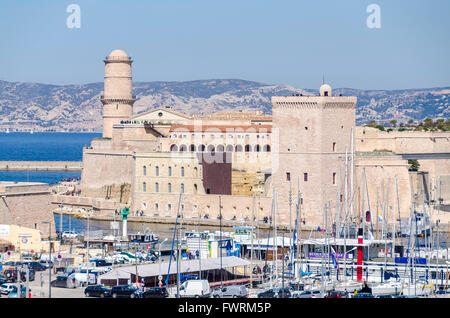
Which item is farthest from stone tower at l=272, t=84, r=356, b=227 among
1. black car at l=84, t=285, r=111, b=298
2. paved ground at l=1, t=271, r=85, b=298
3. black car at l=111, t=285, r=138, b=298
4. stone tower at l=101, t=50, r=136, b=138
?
stone tower at l=101, t=50, r=136, b=138

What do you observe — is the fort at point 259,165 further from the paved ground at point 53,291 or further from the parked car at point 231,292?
the paved ground at point 53,291

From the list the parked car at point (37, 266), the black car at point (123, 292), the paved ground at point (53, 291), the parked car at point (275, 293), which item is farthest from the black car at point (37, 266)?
the parked car at point (275, 293)

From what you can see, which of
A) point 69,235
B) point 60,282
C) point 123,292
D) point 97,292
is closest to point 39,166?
point 69,235

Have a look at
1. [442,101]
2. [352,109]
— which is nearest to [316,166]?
[352,109]

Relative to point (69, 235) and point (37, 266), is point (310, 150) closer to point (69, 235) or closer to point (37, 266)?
point (69, 235)

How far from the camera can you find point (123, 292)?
20125mm

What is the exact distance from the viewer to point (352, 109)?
37.6 meters

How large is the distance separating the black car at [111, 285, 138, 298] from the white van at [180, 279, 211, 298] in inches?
40.9

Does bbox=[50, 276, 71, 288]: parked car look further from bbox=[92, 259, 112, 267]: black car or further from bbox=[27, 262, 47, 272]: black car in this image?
bbox=[92, 259, 112, 267]: black car

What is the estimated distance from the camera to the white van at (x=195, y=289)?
19938 millimetres

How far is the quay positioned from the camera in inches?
3036

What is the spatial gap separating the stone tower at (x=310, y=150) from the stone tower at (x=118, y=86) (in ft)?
57.6

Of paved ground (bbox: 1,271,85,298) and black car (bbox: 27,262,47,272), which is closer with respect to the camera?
paved ground (bbox: 1,271,85,298)
